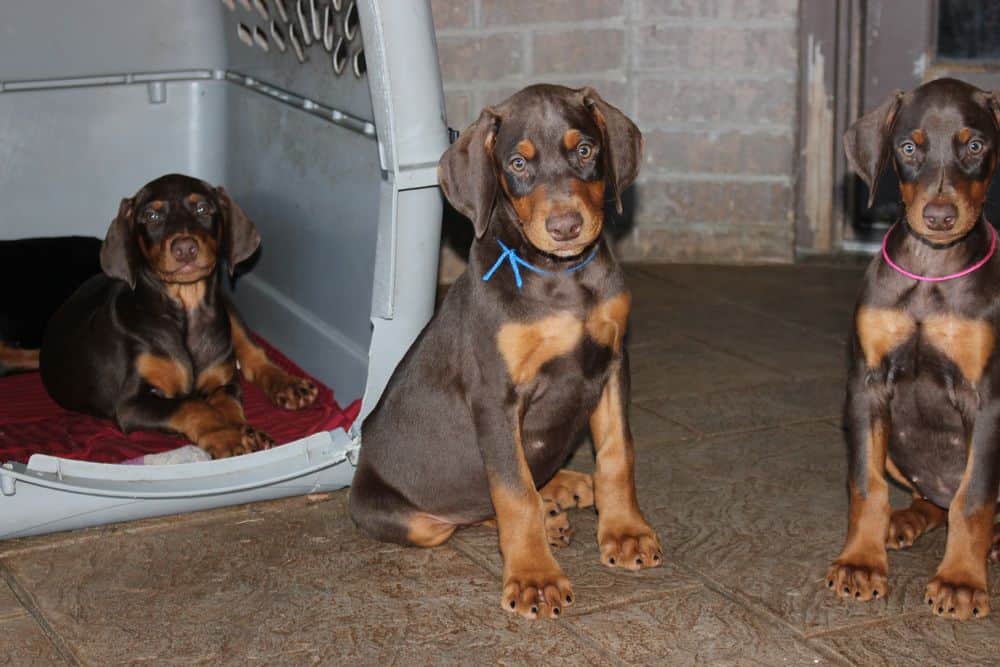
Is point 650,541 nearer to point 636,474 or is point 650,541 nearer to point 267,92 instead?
point 636,474

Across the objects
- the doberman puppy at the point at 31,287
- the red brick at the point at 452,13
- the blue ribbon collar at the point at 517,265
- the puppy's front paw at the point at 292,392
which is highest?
the red brick at the point at 452,13

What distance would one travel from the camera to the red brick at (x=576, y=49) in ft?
23.5

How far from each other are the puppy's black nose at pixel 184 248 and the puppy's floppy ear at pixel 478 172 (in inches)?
63.4

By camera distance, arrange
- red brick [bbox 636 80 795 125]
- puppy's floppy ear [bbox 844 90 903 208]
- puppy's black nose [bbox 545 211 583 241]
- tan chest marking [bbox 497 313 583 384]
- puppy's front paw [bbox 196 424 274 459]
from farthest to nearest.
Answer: red brick [bbox 636 80 795 125]
puppy's front paw [bbox 196 424 274 459]
tan chest marking [bbox 497 313 583 384]
puppy's floppy ear [bbox 844 90 903 208]
puppy's black nose [bbox 545 211 583 241]

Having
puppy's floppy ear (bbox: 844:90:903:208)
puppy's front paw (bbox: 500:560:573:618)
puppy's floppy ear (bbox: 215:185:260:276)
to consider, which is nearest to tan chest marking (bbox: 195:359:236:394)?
puppy's floppy ear (bbox: 215:185:260:276)

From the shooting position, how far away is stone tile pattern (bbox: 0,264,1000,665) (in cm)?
339

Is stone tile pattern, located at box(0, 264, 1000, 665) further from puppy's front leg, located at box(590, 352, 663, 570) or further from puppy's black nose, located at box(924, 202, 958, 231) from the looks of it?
puppy's black nose, located at box(924, 202, 958, 231)

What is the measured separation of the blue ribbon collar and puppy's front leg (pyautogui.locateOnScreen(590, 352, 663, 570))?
0.30 meters

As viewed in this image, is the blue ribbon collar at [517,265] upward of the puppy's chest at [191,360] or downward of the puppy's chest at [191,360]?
upward

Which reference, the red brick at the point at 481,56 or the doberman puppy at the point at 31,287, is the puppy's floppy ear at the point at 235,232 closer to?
the doberman puppy at the point at 31,287

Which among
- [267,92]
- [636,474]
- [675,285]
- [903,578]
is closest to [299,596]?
[636,474]

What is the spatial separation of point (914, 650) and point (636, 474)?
143cm

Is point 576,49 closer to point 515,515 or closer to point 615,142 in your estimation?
point 615,142

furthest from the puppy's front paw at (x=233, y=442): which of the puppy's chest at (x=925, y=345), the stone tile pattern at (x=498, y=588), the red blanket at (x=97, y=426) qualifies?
the puppy's chest at (x=925, y=345)
